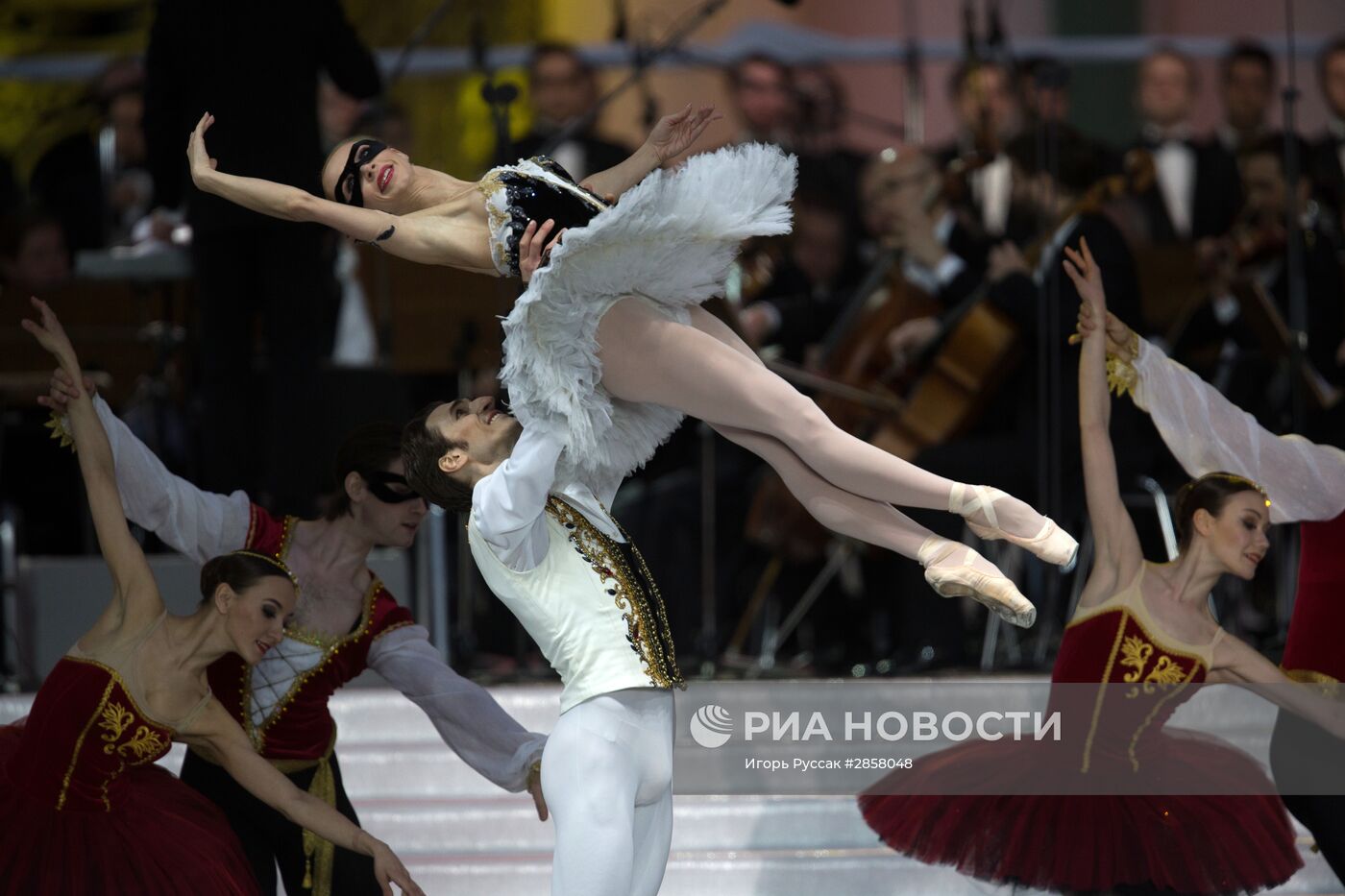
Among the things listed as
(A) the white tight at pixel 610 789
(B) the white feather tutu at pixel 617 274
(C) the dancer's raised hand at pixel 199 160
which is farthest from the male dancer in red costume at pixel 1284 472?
(C) the dancer's raised hand at pixel 199 160

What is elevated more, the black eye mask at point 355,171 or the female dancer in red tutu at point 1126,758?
the black eye mask at point 355,171

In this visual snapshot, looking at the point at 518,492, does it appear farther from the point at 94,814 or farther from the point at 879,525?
the point at 94,814

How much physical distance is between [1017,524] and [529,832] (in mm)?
1997

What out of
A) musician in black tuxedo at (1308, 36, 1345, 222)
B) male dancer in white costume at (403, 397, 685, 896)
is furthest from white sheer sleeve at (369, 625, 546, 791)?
musician in black tuxedo at (1308, 36, 1345, 222)

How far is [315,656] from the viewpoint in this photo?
4051mm

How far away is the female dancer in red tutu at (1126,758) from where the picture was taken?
4.05 m

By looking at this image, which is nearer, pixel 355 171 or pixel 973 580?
pixel 973 580

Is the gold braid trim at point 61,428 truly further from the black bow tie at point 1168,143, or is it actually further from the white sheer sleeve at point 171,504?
the black bow tie at point 1168,143

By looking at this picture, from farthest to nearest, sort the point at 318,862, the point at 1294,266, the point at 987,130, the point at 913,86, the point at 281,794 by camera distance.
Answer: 1. the point at 913,86
2. the point at 987,130
3. the point at 1294,266
4. the point at 318,862
5. the point at 281,794

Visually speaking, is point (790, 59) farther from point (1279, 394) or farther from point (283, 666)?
point (283, 666)

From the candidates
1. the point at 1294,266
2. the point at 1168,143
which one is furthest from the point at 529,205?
the point at 1168,143

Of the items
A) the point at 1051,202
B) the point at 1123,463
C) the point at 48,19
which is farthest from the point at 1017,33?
the point at 48,19

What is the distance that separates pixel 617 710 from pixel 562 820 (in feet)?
0.70

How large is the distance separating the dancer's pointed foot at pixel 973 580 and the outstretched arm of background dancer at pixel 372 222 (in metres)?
1.08
